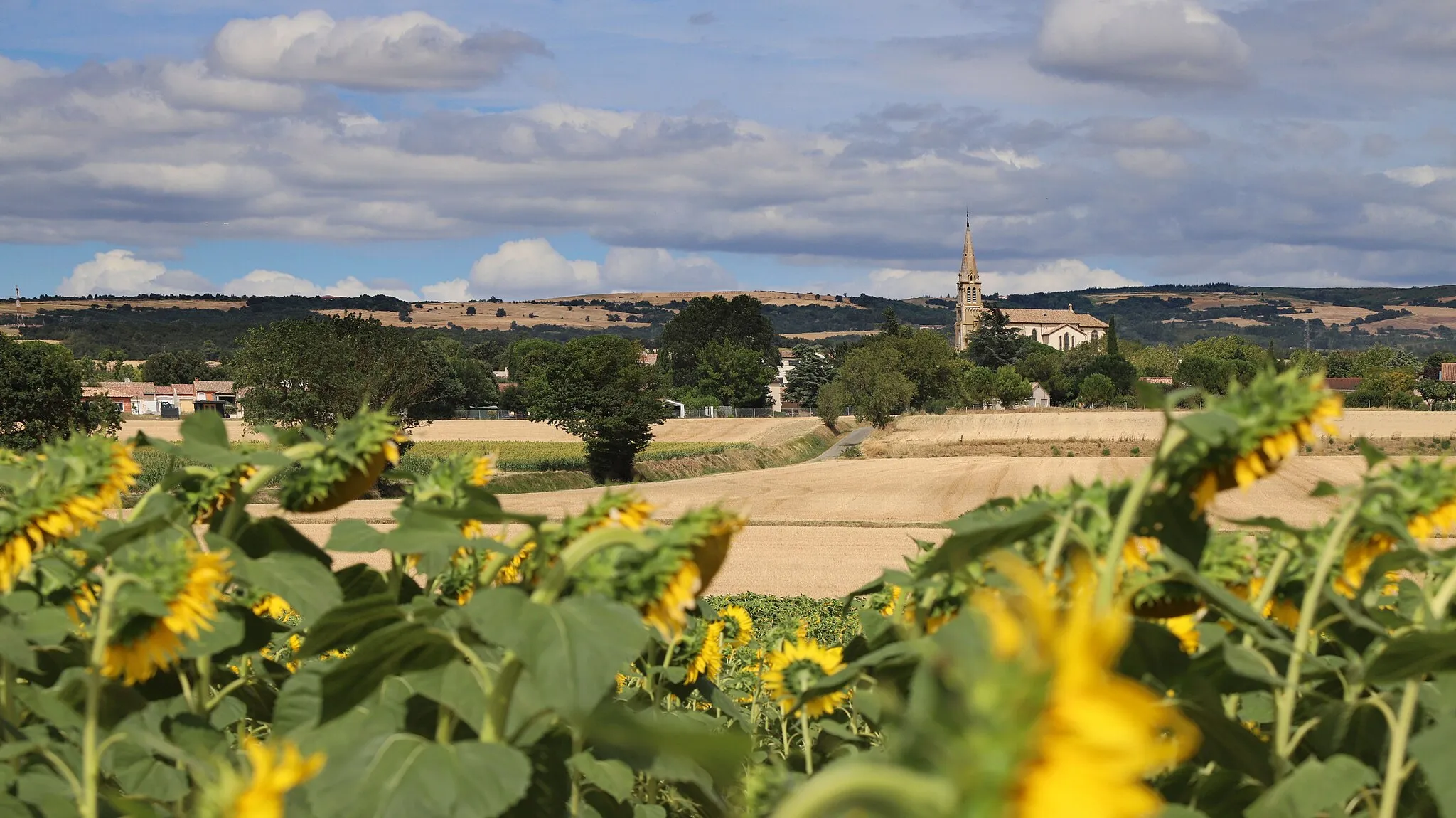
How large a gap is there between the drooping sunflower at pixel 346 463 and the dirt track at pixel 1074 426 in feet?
236

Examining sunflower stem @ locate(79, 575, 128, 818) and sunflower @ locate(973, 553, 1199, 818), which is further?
sunflower stem @ locate(79, 575, 128, 818)

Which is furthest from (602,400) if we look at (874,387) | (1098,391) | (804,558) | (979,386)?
(1098,391)

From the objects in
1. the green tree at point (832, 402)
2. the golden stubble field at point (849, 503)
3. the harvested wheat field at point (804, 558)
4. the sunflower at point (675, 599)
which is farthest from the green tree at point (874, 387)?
the sunflower at point (675, 599)

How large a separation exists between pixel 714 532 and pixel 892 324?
135m

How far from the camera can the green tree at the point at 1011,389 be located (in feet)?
421

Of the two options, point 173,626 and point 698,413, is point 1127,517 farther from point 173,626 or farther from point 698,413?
point 698,413

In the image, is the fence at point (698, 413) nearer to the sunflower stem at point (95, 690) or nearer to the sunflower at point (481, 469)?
the sunflower at point (481, 469)

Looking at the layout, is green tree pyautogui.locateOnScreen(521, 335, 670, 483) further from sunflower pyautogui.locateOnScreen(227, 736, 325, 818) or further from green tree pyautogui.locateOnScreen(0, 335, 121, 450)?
sunflower pyautogui.locateOnScreen(227, 736, 325, 818)

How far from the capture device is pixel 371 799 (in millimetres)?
1788

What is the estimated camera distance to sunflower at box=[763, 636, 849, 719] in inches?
134

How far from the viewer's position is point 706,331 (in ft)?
524

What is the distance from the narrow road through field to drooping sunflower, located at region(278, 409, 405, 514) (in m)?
73.5

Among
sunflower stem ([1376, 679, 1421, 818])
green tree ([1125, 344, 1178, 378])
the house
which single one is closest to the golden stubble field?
sunflower stem ([1376, 679, 1421, 818])

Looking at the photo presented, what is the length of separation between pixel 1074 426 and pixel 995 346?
7121 cm
